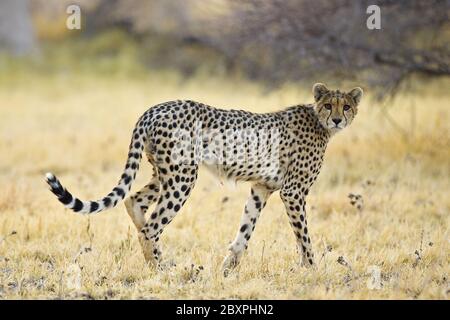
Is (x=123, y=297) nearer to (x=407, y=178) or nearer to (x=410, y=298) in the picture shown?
(x=410, y=298)

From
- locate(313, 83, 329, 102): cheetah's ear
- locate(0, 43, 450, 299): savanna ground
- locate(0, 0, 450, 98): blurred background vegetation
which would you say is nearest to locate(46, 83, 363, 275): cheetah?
locate(313, 83, 329, 102): cheetah's ear

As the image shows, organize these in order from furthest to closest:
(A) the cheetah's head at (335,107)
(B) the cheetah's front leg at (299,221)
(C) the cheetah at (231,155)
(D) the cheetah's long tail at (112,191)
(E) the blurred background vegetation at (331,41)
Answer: (E) the blurred background vegetation at (331,41) < (A) the cheetah's head at (335,107) < (B) the cheetah's front leg at (299,221) < (C) the cheetah at (231,155) < (D) the cheetah's long tail at (112,191)

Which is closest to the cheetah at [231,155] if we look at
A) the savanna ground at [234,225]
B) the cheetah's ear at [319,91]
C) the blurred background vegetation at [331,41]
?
the cheetah's ear at [319,91]

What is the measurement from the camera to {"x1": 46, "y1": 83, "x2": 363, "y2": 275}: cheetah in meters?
5.14

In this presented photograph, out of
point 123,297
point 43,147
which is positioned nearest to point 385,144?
point 43,147

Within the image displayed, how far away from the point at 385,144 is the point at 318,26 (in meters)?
1.78

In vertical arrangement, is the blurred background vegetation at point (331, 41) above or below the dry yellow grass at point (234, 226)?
above

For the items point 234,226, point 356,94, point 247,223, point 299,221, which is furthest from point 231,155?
point 234,226

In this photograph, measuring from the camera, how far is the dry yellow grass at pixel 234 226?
4934 mm

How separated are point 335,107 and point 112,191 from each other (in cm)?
174

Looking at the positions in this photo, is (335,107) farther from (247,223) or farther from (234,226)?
(234,226)

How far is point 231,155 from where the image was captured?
5.34 m

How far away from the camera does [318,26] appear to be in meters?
9.73

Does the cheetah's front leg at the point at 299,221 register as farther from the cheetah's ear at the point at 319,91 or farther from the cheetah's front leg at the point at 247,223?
the cheetah's ear at the point at 319,91
